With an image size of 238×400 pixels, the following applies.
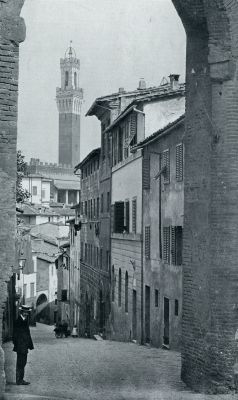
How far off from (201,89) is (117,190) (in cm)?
1923

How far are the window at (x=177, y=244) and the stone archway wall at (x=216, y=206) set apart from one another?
842 cm

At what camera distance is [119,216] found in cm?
2886

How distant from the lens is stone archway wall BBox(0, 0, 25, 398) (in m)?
8.90

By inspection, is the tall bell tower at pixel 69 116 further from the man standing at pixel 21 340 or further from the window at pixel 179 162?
the man standing at pixel 21 340

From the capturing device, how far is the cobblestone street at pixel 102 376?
34.7 feet

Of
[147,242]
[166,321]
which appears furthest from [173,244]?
[147,242]

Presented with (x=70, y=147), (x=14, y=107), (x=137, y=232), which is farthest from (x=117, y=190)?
(x=70, y=147)

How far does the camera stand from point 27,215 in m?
68.6

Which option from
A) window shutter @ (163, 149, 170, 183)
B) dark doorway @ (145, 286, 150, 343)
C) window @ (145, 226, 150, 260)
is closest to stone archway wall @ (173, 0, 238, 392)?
window shutter @ (163, 149, 170, 183)

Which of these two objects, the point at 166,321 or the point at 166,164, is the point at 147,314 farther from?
the point at 166,164

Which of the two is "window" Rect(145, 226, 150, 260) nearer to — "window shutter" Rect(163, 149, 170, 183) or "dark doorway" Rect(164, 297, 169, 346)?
"dark doorway" Rect(164, 297, 169, 346)

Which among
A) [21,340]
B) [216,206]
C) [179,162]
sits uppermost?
[179,162]

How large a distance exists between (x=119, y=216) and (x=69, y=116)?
83932mm

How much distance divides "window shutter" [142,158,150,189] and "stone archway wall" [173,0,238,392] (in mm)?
12848
